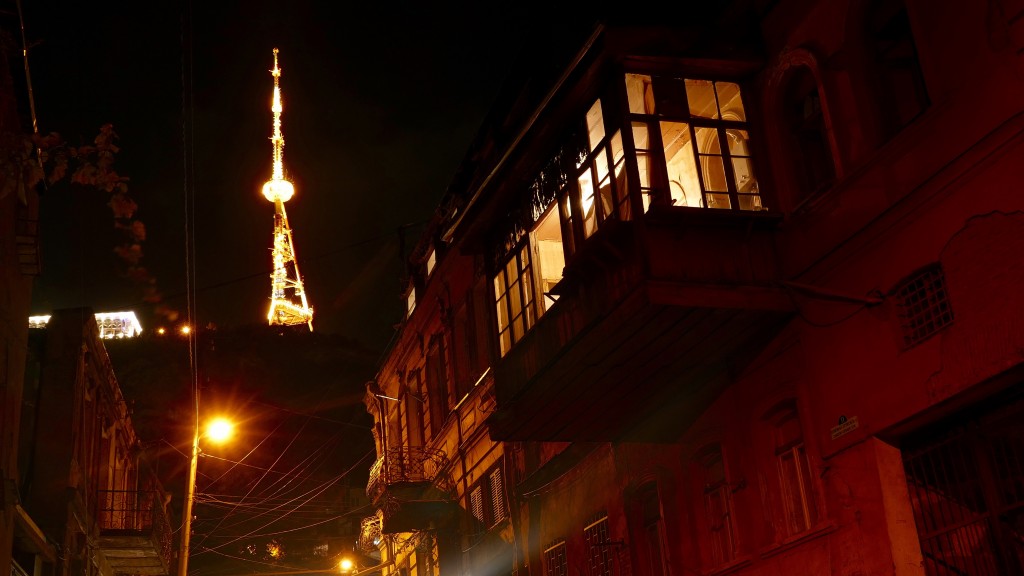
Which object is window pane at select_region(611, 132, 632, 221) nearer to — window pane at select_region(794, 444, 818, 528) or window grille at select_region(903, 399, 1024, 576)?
window pane at select_region(794, 444, 818, 528)

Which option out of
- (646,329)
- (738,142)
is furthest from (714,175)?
(646,329)

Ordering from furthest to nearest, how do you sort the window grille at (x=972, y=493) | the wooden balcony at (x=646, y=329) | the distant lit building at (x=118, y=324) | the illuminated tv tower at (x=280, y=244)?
the distant lit building at (x=118, y=324), the illuminated tv tower at (x=280, y=244), the wooden balcony at (x=646, y=329), the window grille at (x=972, y=493)

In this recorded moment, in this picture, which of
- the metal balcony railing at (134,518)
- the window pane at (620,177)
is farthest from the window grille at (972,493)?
the metal balcony railing at (134,518)

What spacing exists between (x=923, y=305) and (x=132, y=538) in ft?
70.1

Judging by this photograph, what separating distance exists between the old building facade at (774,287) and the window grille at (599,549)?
2.3 inches

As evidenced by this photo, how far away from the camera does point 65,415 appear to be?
21703mm

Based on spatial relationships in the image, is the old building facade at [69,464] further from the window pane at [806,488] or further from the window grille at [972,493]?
the window grille at [972,493]

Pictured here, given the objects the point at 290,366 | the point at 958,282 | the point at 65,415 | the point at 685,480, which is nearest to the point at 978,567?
the point at 958,282

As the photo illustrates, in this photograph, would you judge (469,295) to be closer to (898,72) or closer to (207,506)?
(898,72)

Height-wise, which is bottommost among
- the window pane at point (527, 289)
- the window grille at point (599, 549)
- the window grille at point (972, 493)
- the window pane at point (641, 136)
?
the window grille at point (972, 493)

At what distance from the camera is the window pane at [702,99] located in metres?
14.7

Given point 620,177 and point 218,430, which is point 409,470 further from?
point 620,177

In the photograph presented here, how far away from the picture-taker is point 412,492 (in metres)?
27.2

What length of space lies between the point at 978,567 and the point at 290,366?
71827 millimetres
